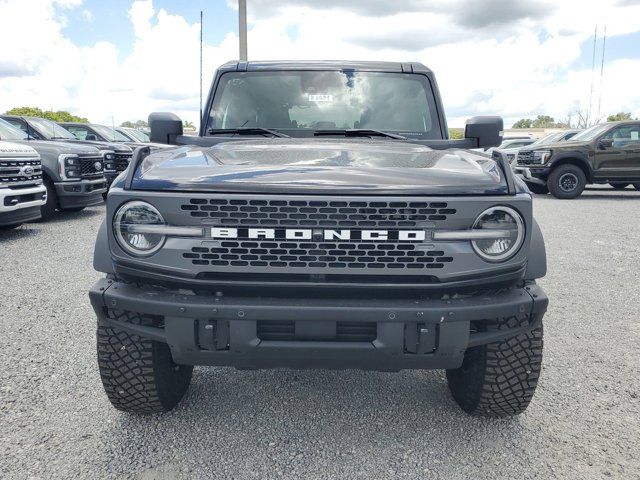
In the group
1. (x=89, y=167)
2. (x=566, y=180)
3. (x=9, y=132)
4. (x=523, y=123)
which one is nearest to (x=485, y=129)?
(x=89, y=167)

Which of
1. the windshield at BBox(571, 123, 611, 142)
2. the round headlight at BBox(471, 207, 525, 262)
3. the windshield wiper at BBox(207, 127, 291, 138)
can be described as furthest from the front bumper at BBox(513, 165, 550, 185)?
the round headlight at BBox(471, 207, 525, 262)

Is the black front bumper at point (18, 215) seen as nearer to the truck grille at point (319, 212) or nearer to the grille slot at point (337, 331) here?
the truck grille at point (319, 212)

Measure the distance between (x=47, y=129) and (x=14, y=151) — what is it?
3.90 m

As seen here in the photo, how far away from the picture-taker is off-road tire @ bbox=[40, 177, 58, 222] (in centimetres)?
880

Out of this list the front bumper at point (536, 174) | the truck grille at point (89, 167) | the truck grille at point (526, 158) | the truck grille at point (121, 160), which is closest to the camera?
the truck grille at point (89, 167)

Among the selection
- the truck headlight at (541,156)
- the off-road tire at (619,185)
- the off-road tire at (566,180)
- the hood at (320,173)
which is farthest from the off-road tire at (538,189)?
the hood at (320,173)

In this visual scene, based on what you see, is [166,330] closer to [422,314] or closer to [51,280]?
[422,314]

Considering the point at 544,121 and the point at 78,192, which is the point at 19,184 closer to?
the point at 78,192

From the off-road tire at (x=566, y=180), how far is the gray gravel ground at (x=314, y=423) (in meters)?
9.85

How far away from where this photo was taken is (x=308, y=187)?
2.09 m

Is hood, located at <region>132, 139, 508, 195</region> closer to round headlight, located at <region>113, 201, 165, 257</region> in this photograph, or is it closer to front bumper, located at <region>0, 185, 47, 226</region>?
round headlight, located at <region>113, 201, 165, 257</region>

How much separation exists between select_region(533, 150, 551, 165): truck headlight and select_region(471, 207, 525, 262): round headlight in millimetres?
11890

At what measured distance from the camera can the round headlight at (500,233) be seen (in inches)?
84.8

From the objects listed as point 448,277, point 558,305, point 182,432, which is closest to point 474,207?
point 448,277
